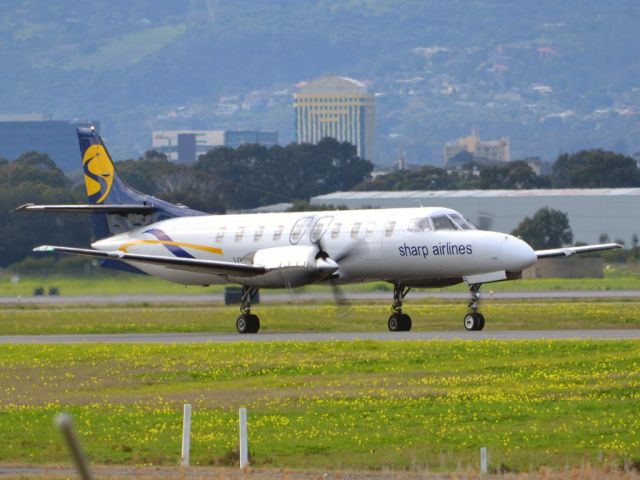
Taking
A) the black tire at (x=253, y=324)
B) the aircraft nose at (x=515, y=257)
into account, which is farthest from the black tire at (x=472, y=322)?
the black tire at (x=253, y=324)

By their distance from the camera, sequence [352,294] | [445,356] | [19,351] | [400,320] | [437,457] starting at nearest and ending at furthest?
[437,457], [445,356], [19,351], [400,320], [352,294]

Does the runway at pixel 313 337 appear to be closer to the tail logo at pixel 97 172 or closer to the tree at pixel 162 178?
the tail logo at pixel 97 172

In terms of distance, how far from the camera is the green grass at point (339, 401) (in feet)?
80.9

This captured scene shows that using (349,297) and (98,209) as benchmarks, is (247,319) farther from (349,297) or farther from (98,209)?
(349,297)

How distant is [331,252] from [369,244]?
115 cm

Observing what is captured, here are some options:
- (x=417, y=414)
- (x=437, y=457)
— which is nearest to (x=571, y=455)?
(x=437, y=457)

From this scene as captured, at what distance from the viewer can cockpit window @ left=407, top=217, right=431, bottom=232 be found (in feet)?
147

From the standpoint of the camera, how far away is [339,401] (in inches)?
1160

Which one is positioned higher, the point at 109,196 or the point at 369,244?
the point at 109,196

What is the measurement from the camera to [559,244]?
112188 millimetres

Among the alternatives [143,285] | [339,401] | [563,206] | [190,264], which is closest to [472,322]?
[190,264]

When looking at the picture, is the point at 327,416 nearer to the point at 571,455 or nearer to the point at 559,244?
the point at 571,455

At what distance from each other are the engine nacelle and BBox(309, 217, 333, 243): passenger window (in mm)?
675

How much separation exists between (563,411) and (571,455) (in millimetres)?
3661
